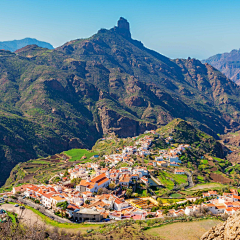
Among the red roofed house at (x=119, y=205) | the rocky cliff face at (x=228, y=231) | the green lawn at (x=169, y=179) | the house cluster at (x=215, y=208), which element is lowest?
the green lawn at (x=169, y=179)

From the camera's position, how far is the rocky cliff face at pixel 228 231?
9.80m

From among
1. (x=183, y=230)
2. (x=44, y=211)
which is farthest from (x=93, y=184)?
(x=183, y=230)

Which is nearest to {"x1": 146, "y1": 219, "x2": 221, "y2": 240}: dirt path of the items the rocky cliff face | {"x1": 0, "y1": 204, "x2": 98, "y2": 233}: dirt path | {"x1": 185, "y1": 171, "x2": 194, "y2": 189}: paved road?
{"x1": 0, "y1": 204, "x2": 98, "y2": 233}: dirt path

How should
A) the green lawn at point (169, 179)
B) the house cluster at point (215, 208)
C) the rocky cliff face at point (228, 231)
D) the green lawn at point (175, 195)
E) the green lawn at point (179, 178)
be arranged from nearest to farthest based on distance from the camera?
the rocky cliff face at point (228, 231) → the house cluster at point (215, 208) → the green lawn at point (175, 195) → the green lawn at point (169, 179) → the green lawn at point (179, 178)

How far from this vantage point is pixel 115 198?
45.8m

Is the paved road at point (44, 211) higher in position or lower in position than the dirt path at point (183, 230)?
lower

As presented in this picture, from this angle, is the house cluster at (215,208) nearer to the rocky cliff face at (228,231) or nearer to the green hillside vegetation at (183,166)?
the green hillside vegetation at (183,166)

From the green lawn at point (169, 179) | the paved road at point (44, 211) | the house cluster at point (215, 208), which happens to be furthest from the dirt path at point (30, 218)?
the green lawn at point (169, 179)

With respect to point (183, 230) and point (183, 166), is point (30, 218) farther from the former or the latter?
point (183, 166)

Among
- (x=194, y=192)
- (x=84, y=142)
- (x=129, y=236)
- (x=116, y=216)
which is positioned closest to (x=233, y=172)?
(x=194, y=192)

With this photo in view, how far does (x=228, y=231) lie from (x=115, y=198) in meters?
37.2

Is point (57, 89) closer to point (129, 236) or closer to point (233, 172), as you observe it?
point (233, 172)

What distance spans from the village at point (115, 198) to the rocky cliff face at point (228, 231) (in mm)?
27950

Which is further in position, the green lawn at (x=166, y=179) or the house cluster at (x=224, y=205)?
the green lawn at (x=166, y=179)
